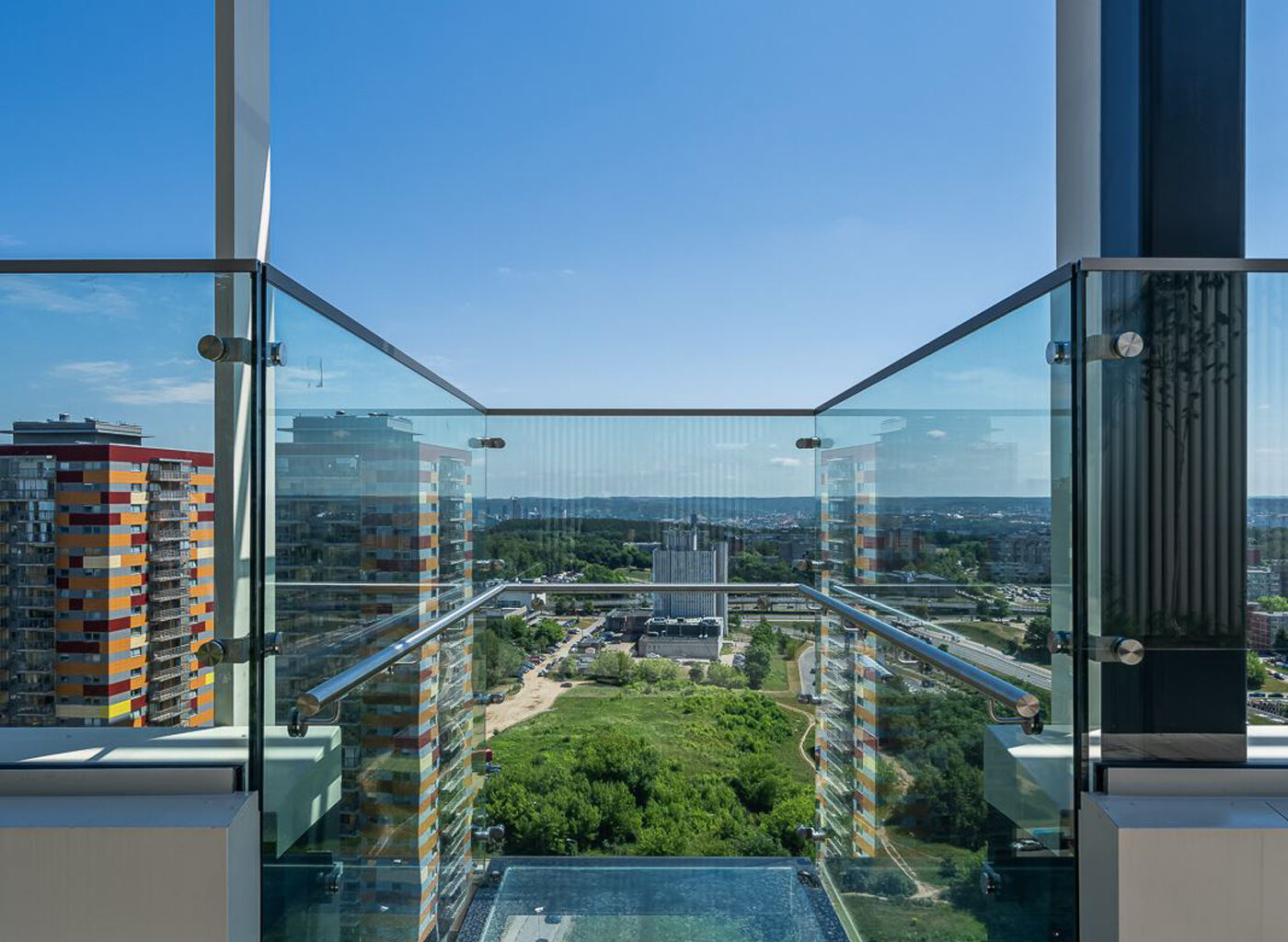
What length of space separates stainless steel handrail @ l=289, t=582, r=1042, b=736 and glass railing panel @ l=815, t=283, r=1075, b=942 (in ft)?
0.08

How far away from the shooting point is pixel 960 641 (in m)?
1.41

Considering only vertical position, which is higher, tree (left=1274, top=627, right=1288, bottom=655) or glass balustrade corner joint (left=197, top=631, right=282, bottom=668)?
tree (left=1274, top=627, right=1288, bottom=655)

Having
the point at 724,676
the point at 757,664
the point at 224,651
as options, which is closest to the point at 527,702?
the point at 724,676

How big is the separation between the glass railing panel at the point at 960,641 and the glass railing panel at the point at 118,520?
128 centimetres

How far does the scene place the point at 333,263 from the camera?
4746mm

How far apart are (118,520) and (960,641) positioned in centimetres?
150

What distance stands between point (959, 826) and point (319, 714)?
1223 mm

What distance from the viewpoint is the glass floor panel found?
200cm

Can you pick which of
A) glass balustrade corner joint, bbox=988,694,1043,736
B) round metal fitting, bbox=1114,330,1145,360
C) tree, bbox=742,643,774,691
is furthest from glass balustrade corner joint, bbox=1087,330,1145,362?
tree, bbox=742,643,774,691

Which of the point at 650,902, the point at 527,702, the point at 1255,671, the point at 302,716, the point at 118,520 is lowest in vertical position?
the point at 650,902

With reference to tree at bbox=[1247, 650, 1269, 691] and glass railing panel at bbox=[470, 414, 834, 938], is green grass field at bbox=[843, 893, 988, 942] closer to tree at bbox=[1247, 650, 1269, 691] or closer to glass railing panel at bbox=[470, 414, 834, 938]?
glass railing panel at bbox=[470, 414, 834, 938]

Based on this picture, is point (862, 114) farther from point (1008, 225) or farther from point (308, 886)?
point (308, 886)

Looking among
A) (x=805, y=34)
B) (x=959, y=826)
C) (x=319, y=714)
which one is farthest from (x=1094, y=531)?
(x=805, y=34)

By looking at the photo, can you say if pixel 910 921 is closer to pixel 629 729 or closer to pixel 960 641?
pixel 960 641
